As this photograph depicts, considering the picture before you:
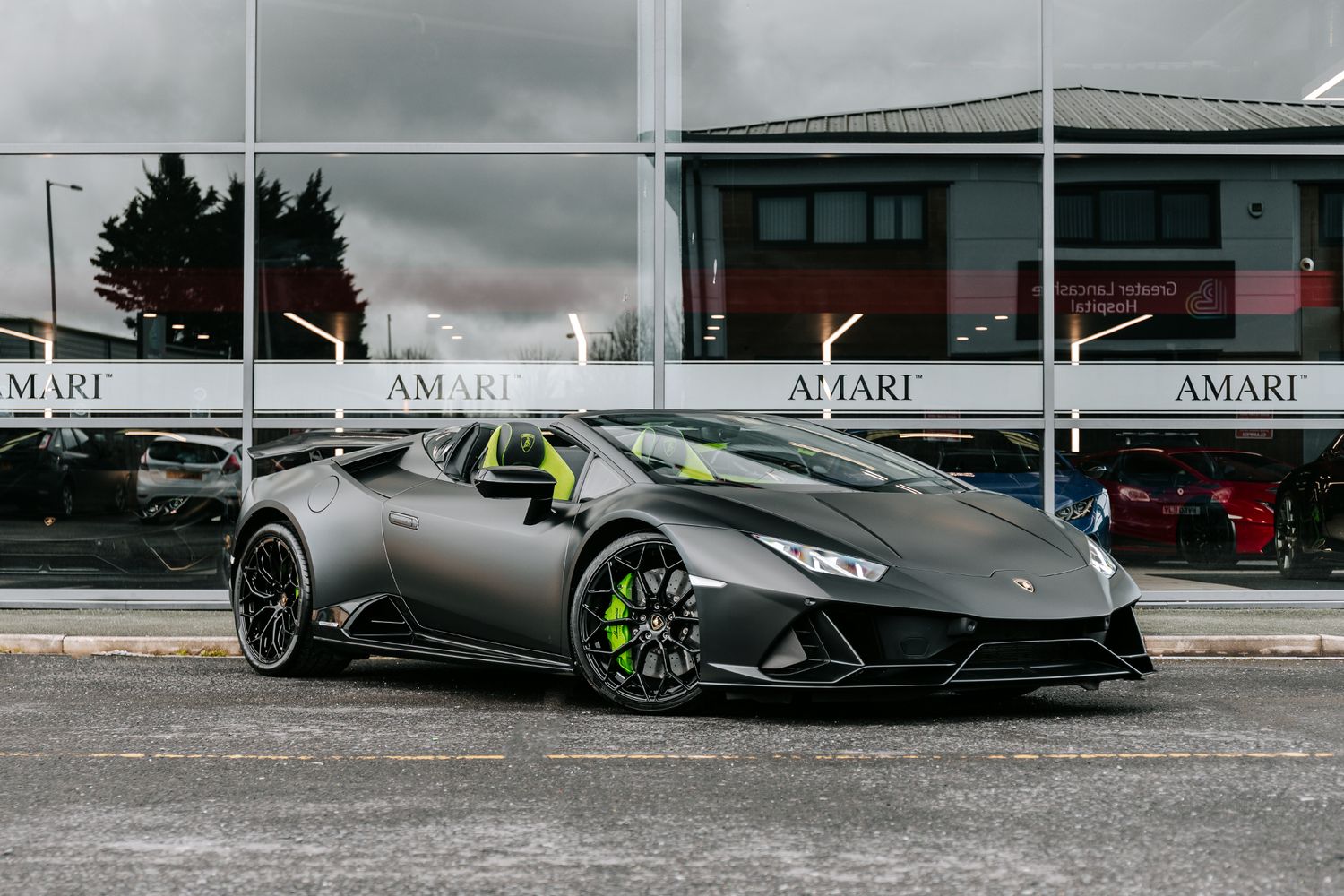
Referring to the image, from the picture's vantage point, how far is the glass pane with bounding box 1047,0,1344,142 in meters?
11.2

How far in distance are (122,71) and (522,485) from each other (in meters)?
7.07

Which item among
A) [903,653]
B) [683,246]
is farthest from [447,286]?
[903,653]

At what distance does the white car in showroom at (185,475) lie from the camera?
A: 10.9 meters

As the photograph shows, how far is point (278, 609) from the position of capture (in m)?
7.29

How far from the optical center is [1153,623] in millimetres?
9398

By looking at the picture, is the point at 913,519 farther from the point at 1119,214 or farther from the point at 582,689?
the point at 1119,214

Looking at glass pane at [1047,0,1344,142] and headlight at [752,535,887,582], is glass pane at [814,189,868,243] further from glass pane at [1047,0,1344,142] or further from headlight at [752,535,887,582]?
headlight at [752,535,887,582]

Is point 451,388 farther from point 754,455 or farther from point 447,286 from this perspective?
point 754,455

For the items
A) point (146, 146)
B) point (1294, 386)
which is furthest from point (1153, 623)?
Answer: point (146, 146)

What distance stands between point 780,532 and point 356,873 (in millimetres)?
2451

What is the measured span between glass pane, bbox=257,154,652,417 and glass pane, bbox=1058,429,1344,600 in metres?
3.51

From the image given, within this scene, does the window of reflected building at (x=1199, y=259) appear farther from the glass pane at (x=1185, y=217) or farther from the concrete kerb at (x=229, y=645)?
the concrete kerb at (x=229, y=645)

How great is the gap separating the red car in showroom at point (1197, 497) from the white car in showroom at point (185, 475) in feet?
20.6

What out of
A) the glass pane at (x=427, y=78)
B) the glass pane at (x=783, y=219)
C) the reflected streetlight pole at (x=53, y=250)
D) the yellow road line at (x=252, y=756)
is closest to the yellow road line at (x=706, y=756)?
the yellow road line at (x=252, y=756)
